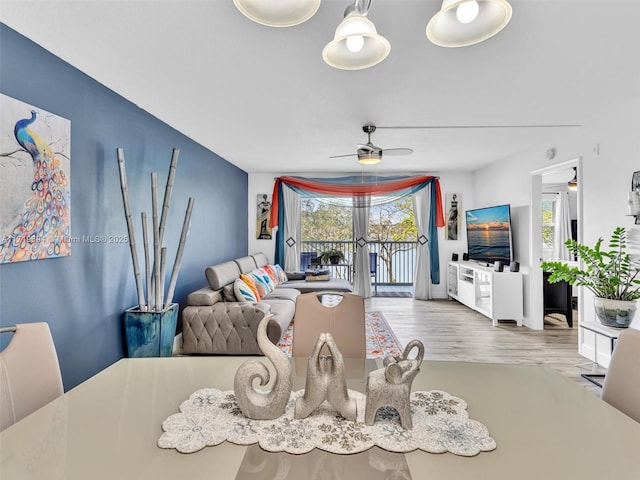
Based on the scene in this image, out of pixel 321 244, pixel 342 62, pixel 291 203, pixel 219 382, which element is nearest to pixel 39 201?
pixel 219 382

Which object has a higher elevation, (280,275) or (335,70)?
(335,70)

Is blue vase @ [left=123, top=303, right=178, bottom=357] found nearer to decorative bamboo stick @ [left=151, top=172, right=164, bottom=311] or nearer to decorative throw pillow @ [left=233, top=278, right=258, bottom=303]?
decorative bamboo stick @ [left=151, top=172, right=164, bottom=311]

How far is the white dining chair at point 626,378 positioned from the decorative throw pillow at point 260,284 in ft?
12.1

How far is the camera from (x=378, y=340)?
413 centimetres

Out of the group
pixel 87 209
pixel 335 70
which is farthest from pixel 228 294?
pixel 335 70

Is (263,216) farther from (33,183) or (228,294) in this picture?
(33,183)

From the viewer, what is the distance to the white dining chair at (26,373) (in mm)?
1180

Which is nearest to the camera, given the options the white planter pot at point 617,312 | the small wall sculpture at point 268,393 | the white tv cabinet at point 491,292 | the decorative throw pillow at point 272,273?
the small wall sculpture at point 268,393

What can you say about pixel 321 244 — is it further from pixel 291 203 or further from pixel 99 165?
pixel 99 165

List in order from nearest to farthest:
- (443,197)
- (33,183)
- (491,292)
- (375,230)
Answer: (33,183)
(491,292)
(443,197)
(375,230)

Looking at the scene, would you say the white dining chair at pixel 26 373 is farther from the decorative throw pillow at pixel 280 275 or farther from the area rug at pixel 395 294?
the area rug at pixel 395 294

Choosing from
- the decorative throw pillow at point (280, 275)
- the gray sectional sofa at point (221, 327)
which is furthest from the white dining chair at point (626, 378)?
the decorative throw pillow at point (280, 275)

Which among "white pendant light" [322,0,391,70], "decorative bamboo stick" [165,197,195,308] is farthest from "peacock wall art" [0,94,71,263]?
"white pendant light" [322,0,391,70]

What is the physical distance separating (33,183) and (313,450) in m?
2.21
